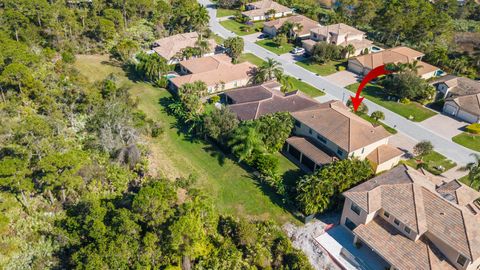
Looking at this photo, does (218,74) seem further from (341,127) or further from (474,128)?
(474,128)

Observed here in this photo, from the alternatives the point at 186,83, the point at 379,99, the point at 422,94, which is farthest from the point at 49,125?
the point at 422,94

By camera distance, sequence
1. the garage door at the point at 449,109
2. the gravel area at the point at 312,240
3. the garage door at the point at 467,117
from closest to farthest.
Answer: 1. the gravel area at the point at 312,240
2. the garage door at the point at 467,117
3. the garage door at the point at 449,109

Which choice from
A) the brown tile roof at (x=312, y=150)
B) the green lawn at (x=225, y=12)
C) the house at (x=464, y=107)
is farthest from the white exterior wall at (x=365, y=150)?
the green lawn at (x=225, y=12)

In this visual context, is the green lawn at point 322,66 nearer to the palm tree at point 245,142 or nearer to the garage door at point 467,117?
the garage door at point 467,117

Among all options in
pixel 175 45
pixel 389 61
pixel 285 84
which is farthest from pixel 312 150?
pixel 175 45

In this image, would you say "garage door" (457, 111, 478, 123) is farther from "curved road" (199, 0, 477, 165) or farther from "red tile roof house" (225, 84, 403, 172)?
"red tile roof house" (225, 84, 403, 172)

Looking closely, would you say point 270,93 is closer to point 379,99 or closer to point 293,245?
point 379,99

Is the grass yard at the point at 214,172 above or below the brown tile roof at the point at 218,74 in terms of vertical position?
below
